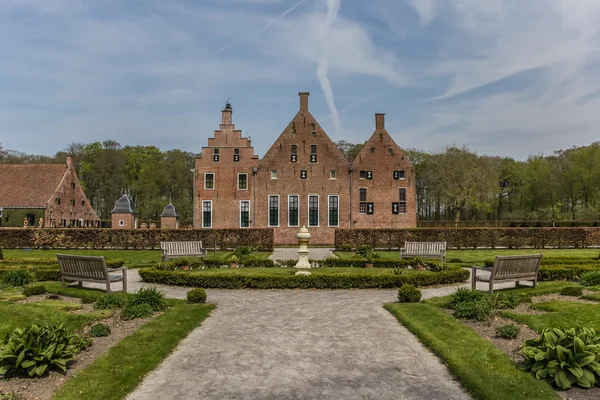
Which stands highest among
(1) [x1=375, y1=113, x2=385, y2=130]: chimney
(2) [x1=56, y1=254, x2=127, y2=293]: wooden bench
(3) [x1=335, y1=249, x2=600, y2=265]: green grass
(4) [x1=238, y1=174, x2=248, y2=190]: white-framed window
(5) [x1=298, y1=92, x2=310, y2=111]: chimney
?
(5) [x1=298, y1=92, x2=310, y2=111]: chimney

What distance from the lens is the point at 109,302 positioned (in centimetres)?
912

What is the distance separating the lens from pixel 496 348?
6520mm

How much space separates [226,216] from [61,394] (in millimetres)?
30565

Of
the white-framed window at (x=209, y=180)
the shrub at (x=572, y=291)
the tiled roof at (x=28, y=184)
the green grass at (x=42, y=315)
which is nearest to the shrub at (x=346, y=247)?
the white-framed window at (x=209, y=180)

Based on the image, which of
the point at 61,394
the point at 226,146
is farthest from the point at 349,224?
the point at 61,394

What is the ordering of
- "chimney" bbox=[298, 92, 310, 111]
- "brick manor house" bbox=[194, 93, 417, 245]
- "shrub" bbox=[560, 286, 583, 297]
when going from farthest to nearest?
1. "chimney" bbox=[298, 92, 310, 111]
2. "brick manor house" bbox=[194, 93, 417, 245]
3. "shrub" bbox=[560, 286, 583, 297]

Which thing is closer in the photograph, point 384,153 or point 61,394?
point 61,394

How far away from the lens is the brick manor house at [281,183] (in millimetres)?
35062

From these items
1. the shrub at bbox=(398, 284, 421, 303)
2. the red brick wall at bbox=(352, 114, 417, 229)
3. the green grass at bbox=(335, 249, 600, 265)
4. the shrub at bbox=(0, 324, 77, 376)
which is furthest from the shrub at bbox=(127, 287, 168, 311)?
the red brick wall at bbox=(352, 114, 417, 229)

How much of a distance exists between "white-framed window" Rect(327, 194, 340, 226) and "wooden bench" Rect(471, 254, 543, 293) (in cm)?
2386

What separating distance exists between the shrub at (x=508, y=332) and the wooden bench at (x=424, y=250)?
10.7 meters

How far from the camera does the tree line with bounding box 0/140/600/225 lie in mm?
51969

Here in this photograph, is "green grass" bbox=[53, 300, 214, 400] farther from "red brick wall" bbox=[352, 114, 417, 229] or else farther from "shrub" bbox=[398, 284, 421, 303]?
"red brick wall" bbox=[352, 114, 417, 229]

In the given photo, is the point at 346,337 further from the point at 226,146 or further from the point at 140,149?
the point at 140,149
